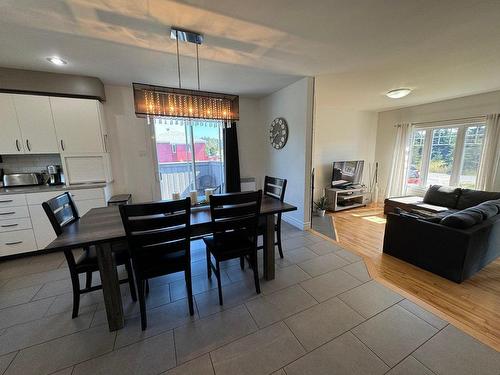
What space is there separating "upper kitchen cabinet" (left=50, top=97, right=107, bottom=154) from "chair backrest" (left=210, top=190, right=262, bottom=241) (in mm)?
2489

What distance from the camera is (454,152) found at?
4.22 metres

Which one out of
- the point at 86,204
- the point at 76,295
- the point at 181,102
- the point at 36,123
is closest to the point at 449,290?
the point at 181,102

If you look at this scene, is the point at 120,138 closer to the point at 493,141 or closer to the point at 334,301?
the point at 334,301

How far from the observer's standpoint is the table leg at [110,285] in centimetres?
146

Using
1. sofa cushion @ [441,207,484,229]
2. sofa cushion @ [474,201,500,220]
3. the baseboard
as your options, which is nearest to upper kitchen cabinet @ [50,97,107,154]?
the baseboard

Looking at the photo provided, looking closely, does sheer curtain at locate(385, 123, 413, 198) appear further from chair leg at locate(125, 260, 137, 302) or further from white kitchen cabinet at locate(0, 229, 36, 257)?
white kitchen cabinet at locate(0, 229, 36, 257)

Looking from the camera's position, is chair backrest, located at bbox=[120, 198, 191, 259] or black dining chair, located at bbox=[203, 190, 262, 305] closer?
chair backrest, located at bbox=[120, 198, 191, 259]

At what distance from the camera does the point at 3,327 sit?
1.59m

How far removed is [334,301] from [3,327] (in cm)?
279

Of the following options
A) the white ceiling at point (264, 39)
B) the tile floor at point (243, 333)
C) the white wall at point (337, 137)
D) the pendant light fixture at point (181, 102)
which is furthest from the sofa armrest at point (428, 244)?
the pendant light fixture at point (181, 102)

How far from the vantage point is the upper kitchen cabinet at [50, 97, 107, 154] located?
270 cm

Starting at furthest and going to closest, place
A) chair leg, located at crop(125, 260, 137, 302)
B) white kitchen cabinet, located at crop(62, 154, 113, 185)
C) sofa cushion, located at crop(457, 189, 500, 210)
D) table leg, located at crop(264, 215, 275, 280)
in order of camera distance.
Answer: sofa cushion, located at crop(457, 189, 500, 210), white kitchen cabinet, located at crop(62, 154, 113, 185), table leg, located at crop(264, 215, 275, 280), chair leg, located at crop(125, 260, 137, 302)

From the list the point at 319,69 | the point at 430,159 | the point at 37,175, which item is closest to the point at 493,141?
the point at 430,159

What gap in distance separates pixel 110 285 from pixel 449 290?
3.19 m
